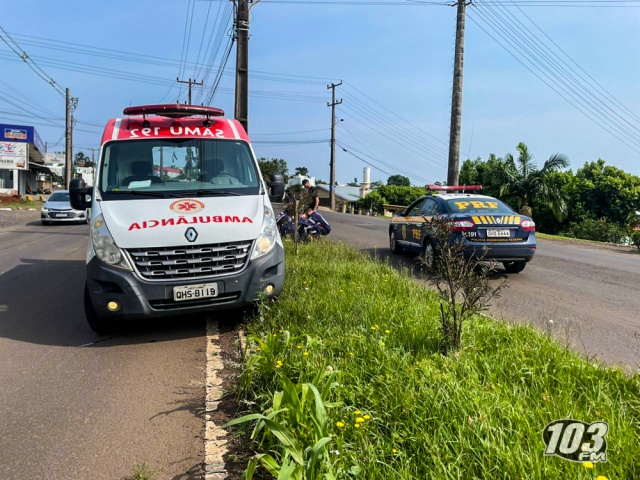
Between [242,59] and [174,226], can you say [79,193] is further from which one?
[242,59]

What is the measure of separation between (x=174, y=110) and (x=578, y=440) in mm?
6160

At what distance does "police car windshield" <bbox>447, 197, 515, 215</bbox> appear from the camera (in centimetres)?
924

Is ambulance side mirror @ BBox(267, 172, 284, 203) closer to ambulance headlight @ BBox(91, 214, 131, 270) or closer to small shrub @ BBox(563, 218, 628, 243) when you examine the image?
ambulance headlight @ BBox(91, 214, 131, 270)

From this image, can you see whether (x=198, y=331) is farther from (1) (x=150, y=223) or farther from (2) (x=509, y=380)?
(2) (x=509, y=380)

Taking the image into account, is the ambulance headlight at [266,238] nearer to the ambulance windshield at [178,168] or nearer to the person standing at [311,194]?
the ambulance windshield at [178,168]

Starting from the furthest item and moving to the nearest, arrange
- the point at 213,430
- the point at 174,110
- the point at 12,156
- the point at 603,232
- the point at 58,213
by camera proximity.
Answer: the point at 12,156
the point at 603,232
the point at 58,213
the point at 174,110
the point at 213,430

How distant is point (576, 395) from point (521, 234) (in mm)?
6054

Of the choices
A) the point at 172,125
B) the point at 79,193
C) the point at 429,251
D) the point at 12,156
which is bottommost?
the point at 429,251

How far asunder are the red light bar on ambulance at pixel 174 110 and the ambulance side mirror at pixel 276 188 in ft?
3.74

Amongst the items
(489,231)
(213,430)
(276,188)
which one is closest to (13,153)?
(276,188)

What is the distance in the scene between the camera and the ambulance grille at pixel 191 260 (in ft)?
16.4

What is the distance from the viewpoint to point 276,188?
22.5 ft

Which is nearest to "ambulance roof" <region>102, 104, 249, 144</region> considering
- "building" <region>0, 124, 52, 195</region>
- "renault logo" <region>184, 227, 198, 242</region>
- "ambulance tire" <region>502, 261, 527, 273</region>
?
"renault logo" <region>184, 227, 198, 242</region>

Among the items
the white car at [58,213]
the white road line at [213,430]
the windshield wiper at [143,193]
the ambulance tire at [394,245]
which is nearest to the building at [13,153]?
the white car at [58,213]
